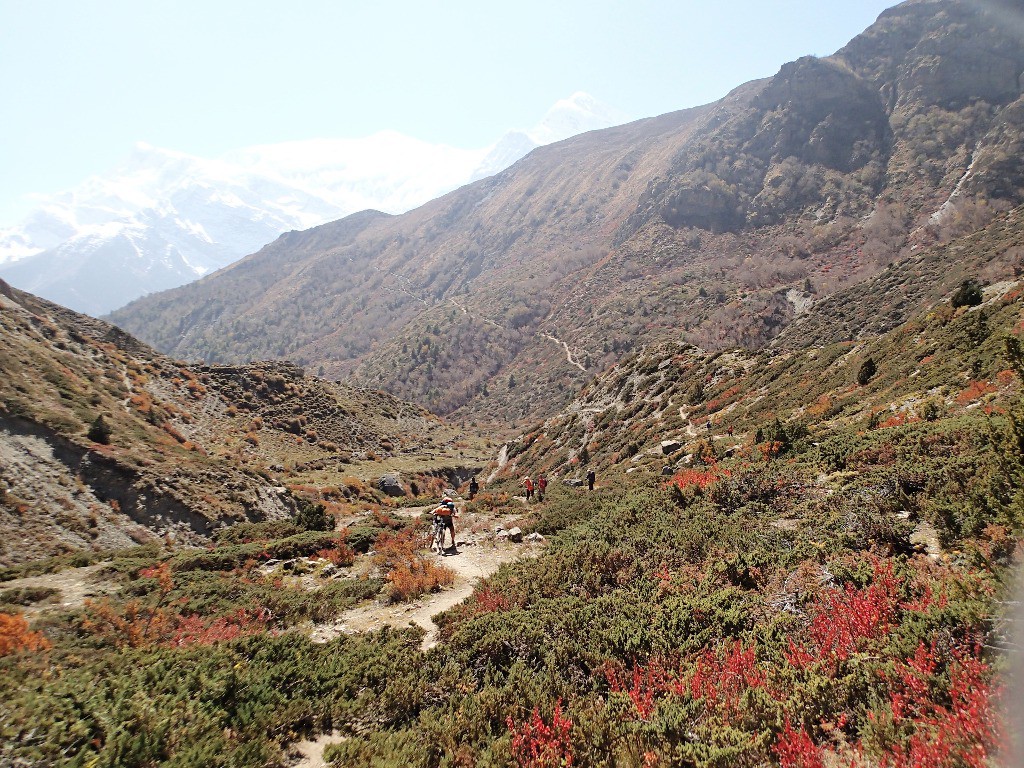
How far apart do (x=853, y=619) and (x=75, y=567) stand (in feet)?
68.2

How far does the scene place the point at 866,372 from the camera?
71.3 feet

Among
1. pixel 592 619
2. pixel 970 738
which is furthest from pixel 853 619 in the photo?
pixel 592 619

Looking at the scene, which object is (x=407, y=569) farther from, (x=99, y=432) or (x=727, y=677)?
(x=99, y=432)

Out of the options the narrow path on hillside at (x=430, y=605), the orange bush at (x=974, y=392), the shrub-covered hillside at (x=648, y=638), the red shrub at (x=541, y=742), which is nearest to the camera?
the shrub-covered hillside at (x=648, y=638)

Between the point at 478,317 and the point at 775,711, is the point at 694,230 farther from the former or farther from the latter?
the point at 775,711

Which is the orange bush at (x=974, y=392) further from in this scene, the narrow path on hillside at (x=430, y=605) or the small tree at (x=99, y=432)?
the small tree at (x=99, y=432)

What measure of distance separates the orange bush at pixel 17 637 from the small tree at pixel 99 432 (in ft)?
62.9

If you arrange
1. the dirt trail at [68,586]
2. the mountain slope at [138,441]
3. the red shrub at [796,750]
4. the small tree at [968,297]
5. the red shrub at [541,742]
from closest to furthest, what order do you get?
the red shrub at [796,750]
the red shrub at [541,742]
the dirt trail at [68,586]
the mountain slope at [138,441]
the small tree at [968,297]

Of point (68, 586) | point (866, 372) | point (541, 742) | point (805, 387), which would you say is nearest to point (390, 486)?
point (68, 586)

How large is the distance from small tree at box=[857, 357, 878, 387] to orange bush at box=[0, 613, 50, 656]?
93.4 feet

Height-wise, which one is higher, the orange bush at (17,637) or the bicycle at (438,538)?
the orange bush at (17,637)

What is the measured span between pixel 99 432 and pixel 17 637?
67.9 ft

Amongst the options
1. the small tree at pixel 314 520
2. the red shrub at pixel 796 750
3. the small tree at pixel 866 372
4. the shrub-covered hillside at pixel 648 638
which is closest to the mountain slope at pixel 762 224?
the small tree at pixel 866 372

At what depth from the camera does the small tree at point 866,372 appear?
21.5m
